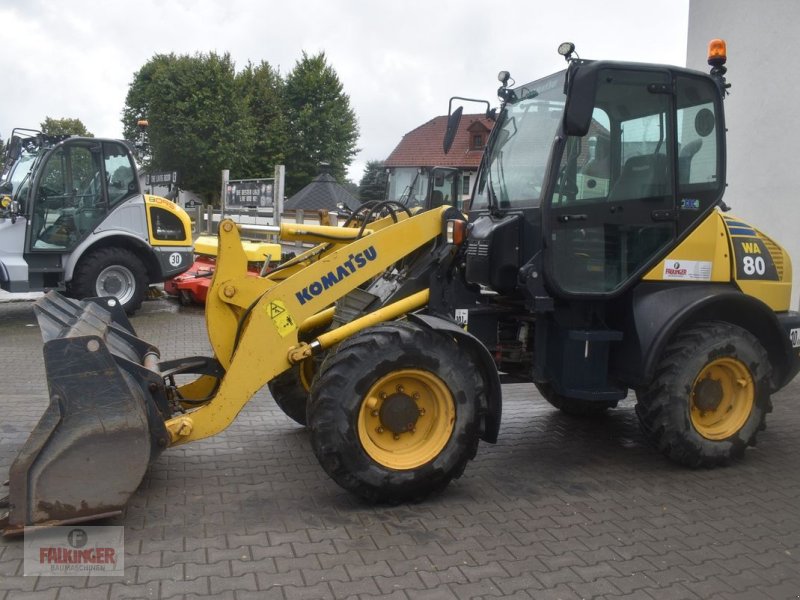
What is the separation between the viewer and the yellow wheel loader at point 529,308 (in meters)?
4.46

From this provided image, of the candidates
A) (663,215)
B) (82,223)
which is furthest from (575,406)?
(82,223)

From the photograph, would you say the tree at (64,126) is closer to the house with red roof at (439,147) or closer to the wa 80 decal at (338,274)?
the house with red roof at (439,147)

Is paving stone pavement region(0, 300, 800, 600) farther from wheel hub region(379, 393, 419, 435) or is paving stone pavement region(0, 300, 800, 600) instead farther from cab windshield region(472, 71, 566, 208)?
cab windshield region(472, 71, 566, 208)

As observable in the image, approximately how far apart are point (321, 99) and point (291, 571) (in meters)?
48.1

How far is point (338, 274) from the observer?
4.81 metres

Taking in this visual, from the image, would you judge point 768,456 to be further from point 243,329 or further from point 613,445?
point 243,329

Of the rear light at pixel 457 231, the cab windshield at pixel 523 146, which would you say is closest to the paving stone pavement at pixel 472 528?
the rear light at pixel 457 231

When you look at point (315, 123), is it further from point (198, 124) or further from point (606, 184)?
point (606, 184)

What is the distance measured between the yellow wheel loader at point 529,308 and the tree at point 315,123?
42846 mm

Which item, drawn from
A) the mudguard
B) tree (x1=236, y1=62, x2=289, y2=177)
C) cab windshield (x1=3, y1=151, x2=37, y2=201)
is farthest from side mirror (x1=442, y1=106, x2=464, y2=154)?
tree (x1=236, y1=62, x2=289, y2=177)

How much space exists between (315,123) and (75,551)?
4599cm

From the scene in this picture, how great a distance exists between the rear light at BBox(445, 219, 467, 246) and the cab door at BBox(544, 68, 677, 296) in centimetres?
53

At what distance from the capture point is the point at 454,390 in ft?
14.8

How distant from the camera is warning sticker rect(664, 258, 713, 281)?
524 centimetres
